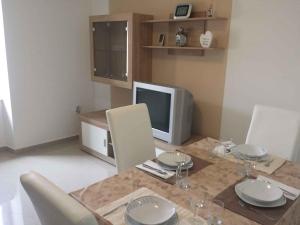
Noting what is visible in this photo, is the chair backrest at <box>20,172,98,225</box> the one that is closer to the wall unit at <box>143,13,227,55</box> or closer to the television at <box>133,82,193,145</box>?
the television at <box>133,82,193,145</box>

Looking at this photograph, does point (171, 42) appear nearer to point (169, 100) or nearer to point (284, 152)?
point (169, 100)

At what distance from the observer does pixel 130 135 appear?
193cm

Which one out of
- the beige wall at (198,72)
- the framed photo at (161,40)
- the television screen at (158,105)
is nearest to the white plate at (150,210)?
the television screen at (158,105)

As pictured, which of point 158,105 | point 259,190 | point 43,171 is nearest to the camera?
point 259,190

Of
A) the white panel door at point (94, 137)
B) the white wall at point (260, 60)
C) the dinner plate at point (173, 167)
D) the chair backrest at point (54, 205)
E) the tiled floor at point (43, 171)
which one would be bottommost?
the tiled floor at point (43, 171)

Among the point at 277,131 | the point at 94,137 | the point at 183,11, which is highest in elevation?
the point at 183,11

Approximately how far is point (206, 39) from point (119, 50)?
1.21 m

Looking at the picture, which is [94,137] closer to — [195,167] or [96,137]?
[96,137]

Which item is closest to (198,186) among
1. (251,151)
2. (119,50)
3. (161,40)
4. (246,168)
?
(246,168)

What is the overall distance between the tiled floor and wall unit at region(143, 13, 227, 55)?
1590 millimetres

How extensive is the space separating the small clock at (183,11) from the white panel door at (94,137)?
5.13 ft

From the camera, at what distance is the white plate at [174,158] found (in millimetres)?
1618

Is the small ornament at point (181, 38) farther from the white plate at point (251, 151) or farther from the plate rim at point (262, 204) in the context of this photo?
the plate rim at point (262, 204)

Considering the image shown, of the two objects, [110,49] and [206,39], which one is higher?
[206,39]
